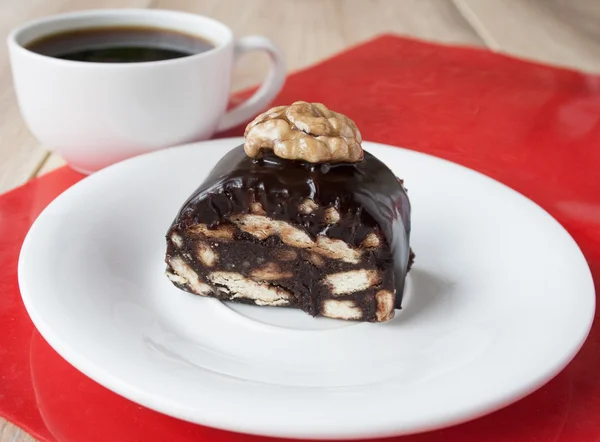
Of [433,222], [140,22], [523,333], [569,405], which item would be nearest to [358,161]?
[433,222]

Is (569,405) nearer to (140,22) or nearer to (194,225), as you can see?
(194,225)

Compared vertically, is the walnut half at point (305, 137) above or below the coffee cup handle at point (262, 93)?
above

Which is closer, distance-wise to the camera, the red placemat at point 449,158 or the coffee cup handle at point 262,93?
the red placemat at point 449,158

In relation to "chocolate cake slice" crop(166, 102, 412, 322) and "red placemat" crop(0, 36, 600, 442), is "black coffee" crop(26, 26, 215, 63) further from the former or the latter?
"chocolate cake slice" crop(166, 102, 412, 322)

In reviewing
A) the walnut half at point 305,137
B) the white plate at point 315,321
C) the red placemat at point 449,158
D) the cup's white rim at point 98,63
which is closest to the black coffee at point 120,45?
the cup's white rim at point 98,63

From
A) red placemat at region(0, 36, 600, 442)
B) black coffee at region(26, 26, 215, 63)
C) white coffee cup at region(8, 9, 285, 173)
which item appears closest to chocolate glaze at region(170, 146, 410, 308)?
red placemat at region(0, 36, 600, 442)

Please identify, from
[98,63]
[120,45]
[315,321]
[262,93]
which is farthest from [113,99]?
[315,321]

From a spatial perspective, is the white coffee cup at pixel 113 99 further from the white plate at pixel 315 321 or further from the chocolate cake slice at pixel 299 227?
the chocolate cake slice at pixel 299 227
